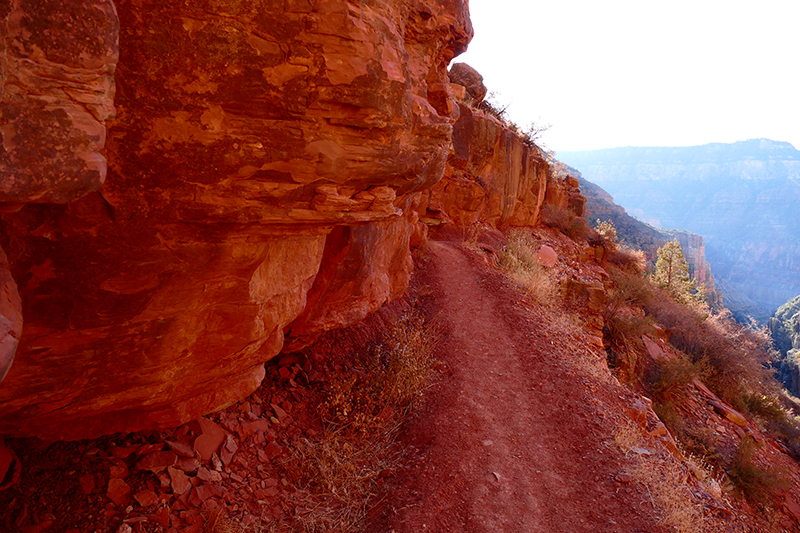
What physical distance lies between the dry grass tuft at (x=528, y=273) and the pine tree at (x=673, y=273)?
12678 mm

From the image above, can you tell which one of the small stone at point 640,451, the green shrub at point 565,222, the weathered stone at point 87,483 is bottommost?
the weathered stone at point 87,483

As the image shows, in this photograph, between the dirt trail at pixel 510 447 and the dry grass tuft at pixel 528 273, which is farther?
the dry grass tuft at pixel 528 273

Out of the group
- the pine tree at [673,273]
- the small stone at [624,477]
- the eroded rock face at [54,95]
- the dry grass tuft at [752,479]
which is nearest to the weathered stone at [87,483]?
the eroded rock face at [54,95]

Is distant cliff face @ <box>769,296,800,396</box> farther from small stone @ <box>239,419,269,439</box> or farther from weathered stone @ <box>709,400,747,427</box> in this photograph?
small stone @ <box>239,419,269,439</box>

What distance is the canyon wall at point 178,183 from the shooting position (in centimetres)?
190

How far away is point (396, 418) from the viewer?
5410 mm

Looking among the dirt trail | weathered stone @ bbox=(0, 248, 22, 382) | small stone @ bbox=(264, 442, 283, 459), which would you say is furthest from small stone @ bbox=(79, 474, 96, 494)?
the dirt trail

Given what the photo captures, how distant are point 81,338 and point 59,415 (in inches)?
29.7

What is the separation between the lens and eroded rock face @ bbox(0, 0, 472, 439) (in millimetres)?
2238

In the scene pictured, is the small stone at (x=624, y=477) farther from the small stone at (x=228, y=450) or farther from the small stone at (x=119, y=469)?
the small stone at (x=119, y=469)

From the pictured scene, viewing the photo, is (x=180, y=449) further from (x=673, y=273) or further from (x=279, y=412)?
(x=673, y=273)

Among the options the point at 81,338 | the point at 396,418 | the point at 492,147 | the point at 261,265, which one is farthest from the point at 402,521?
the point at 492,147

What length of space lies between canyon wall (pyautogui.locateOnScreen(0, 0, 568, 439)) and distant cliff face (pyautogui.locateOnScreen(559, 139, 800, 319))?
78588mm

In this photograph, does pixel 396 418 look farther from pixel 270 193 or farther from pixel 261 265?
pixel 270 193
